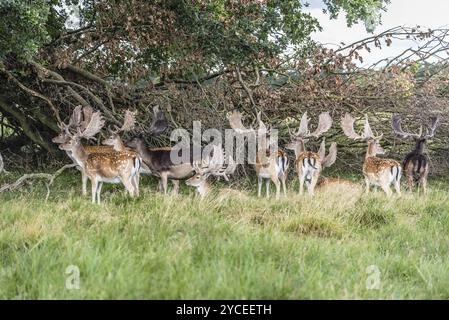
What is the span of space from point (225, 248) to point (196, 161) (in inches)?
173

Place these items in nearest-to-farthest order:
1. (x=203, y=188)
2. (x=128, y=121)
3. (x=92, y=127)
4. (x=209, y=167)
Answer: (x=203, y=188)
(x=209, y=167)
(x=92, y=127)
(x=128, y=121)

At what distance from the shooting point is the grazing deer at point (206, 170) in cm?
901

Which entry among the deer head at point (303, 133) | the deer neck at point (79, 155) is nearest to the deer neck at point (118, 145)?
the deer neck at point (79, 155)

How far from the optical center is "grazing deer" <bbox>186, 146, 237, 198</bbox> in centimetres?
901

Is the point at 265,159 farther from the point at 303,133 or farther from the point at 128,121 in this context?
the point at 128,121

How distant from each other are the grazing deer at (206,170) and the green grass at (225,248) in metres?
1.14

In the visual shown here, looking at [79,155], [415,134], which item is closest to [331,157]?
[415,134]

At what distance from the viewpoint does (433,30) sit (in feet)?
35.9

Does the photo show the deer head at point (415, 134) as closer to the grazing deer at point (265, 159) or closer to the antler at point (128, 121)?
the grazing deer at point (265, 159)

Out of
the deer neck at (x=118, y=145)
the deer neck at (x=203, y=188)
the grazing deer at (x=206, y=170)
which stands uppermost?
the deer neck at (x=118, y=145)

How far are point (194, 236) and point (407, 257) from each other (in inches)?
76.2

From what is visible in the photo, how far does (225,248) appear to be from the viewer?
5117mm

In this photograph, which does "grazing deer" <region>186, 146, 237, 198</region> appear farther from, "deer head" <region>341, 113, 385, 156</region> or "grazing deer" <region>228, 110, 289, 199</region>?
"deer head" <region>341, 113, 385, 156</region>

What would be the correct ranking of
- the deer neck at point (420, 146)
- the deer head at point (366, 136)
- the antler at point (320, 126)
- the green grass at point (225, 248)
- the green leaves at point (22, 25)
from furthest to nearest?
the deer neck at point (420, 146)
the deer head at point (366, 136)
the antler at point (320, 126)
the green leaves at point (22, 25)
the green grass at point (225, 248)
